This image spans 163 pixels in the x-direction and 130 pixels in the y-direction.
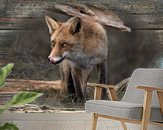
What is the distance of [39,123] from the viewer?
14.5 feet

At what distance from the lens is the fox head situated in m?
4.65

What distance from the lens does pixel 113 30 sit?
484 centimetres

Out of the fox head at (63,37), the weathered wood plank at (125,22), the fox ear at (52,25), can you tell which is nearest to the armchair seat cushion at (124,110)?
the fox head at (63,37)

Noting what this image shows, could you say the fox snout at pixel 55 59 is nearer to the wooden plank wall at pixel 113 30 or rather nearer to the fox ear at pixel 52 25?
the wooden plank wall at pixel 113 30

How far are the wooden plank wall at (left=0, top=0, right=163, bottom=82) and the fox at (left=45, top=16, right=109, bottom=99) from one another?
0.34 feet

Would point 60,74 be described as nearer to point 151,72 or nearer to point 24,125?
point 24,125

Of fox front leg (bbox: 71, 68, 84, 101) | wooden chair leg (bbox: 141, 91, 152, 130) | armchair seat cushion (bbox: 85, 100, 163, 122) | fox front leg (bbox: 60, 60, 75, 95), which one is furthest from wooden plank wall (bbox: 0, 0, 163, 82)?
wooden chair leg (bbox: 141, 91, 152, 130)

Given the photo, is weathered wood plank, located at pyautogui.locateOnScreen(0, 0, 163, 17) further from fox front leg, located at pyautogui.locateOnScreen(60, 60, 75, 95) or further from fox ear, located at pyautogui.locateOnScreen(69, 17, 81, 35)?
fox front leg, located at pyautogui.locateOnScreen(60, 60, 75, 95)

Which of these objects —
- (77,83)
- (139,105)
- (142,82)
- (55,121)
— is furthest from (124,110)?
(77,83)

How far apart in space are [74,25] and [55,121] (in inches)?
54.1

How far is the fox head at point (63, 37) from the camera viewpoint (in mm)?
4648

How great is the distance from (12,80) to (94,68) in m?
1.19

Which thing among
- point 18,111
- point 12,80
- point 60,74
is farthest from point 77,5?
point 18,111

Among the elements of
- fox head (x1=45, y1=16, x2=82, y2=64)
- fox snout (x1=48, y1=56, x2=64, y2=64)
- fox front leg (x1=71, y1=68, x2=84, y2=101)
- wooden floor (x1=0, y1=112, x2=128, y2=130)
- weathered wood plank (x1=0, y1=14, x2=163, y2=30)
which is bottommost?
wooden floor (x1=0, y1=112, x2=128, y2=130)
